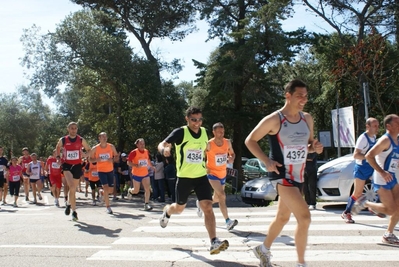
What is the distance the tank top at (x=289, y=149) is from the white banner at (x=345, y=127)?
35.1ft

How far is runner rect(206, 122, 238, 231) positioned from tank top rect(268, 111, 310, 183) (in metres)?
3.51

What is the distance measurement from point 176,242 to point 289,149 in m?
3.02

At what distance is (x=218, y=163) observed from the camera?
8.73 meters

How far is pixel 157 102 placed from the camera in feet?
75.1

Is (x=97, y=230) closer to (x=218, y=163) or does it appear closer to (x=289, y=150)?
(x=218, y=163)

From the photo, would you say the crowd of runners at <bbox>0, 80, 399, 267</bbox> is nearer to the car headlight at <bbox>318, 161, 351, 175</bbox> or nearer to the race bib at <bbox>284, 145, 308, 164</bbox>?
A: the race bib at <bbox>284, 145, 308, 164</bbox>

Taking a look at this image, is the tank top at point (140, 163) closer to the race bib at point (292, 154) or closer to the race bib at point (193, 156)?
the race bib at point (193, 156)

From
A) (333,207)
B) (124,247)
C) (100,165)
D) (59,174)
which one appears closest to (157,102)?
(59,174)

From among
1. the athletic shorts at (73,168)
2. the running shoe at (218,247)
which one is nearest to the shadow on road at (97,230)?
the athletic shorts at (73,168)

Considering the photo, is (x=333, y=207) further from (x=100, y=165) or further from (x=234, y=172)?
(x=100, y=165)

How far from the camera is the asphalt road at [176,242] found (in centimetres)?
598

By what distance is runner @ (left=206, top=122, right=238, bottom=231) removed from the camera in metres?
8.50

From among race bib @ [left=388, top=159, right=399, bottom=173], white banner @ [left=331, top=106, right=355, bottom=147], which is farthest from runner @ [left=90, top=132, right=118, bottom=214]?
white banner @ [left=331, top=106, right=355, bottom=147]

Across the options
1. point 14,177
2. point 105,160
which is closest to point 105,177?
point 105,160
